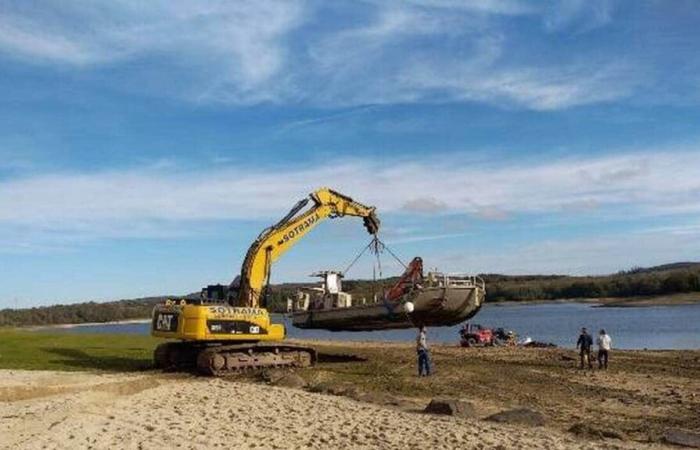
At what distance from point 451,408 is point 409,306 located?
9479 mm

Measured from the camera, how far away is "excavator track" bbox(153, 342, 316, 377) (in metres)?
23.2

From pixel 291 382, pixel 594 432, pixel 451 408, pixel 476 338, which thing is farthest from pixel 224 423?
pixel 476 338

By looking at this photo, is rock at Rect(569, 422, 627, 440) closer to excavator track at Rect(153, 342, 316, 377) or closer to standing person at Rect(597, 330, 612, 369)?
excavator track at Rect(153, 342, 316, 377)

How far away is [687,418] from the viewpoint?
1658cm

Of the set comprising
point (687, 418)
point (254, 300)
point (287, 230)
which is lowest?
Answer: point (687, 418)

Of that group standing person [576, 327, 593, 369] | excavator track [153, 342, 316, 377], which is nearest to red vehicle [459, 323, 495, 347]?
standing person [576, 327, 593, 369]

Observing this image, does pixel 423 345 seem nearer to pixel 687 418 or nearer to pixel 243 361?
pixel 243 361

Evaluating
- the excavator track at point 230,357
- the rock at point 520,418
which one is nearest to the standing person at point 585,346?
the excavator track at point 230,357

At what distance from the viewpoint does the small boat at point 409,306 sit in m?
25.0

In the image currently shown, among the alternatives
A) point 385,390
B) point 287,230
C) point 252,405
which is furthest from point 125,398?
point 287,230

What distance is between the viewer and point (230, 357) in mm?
23422

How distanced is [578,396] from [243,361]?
9575 mm

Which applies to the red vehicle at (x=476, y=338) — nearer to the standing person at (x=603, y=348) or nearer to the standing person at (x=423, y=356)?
the standing person at (x=603, y=348)

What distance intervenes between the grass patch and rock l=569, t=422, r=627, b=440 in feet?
54.5
